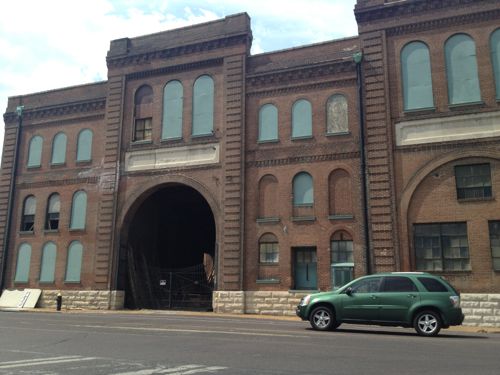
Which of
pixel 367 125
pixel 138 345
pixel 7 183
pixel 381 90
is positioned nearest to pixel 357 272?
pixel 367 125

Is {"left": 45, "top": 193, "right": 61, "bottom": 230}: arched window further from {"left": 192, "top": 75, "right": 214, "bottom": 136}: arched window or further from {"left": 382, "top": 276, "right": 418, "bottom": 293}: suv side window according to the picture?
{"left": 382, "top": 276, "right": 418, "bottom": 293}: suv side window

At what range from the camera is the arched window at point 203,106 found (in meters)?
26.7

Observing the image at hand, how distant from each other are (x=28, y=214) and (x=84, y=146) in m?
5.44

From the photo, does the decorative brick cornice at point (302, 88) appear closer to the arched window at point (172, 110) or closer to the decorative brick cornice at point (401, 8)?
the decorative brick cornice at point (401, 8)

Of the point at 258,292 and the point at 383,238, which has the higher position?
the point at 383,238

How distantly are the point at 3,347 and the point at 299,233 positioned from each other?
15.7 meters

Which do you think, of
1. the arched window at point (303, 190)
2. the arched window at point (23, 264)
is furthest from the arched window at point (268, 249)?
the arched window at point (23, 264)

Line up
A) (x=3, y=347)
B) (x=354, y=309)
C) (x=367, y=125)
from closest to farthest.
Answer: (x=3, y=347) < (x=354, y=309) < (x=367, y=125)

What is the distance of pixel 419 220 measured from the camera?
2162 centimetres

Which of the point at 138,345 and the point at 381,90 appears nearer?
the point at 138,345

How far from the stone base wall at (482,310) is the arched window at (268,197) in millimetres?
9240

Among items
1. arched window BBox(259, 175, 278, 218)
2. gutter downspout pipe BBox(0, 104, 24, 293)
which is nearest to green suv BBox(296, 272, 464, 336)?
arched window BBox(259, 175, 278, 218)

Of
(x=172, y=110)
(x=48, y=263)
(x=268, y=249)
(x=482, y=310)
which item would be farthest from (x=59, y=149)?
(x=482, y=310)

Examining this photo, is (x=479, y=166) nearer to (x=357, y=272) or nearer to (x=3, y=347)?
(x=357, y=272)
